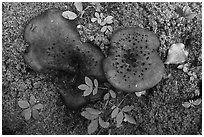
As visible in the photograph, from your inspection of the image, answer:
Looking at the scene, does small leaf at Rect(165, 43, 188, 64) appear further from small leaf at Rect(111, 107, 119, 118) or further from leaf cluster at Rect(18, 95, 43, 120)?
leaf cluster at Rect(18, 95, 43, 120)

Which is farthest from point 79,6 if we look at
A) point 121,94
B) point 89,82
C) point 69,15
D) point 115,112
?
point 115,112

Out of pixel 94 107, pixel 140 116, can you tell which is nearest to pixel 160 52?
pixel 140 116

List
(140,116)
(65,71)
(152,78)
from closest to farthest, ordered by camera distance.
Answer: (152,78) < (65,71) < (140,116)

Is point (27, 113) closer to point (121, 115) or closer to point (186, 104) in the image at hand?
point (121, 115)

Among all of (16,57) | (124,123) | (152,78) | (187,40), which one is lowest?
(124,123)

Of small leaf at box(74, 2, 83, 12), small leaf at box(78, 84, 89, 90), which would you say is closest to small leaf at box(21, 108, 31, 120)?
small leaf at box(78, 84, 89, 90)

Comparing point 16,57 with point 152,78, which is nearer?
point 152,78

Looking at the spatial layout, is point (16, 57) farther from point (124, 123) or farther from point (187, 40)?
point (187, 40)
